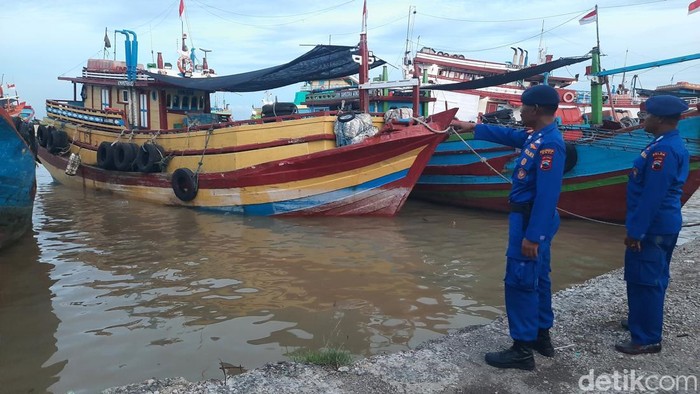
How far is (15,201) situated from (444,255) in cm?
602

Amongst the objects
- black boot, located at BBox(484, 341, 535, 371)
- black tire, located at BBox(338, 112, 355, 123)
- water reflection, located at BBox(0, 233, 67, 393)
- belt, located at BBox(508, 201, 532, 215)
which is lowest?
water reflection, located at BBox(0, 233, 67, 393)

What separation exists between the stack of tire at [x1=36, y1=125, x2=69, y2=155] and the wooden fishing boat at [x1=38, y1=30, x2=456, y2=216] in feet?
1.68

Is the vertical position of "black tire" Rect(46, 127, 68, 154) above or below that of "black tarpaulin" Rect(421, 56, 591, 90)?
below

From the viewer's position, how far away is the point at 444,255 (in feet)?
22.2

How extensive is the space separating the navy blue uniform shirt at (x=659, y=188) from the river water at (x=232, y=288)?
1779mm

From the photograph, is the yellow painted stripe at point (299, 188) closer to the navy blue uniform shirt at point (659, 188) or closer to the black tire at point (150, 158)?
the black tire at point (150, 158)

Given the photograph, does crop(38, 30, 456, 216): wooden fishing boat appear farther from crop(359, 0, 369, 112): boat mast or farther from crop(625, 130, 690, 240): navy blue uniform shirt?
crop(625, 130, 690, 240): navy blue uniform shirt

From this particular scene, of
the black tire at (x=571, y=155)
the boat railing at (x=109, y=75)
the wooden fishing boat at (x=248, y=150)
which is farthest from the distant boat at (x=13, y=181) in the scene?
the black tire at (x=571, y=155)

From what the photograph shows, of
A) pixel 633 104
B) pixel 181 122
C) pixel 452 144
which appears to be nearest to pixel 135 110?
pixel 181 122

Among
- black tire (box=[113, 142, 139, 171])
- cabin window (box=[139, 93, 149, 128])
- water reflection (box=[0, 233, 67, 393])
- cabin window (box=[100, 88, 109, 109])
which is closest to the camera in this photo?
water reflection (box=[0, 233, 67, 393])

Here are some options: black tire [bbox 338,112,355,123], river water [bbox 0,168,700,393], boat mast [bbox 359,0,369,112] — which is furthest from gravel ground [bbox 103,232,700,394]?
boat mast [bbox 359,0,369,112]

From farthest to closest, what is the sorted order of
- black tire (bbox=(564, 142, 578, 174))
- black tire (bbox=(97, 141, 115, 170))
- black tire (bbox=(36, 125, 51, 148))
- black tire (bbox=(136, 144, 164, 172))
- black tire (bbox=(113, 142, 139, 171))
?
black tire (bbox=(36, 125, 51, 148)) < black tire (bbox=(97, 141, 115, 170)) < black tire (bbox=(113, 142, 139, 171)) < black tire (bbox=(136, 144, 164, 172)) < black tire (bbox=(564, 142, 578, 174))

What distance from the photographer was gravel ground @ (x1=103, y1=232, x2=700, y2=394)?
2.76 metres

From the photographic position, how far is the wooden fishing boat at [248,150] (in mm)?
8711
